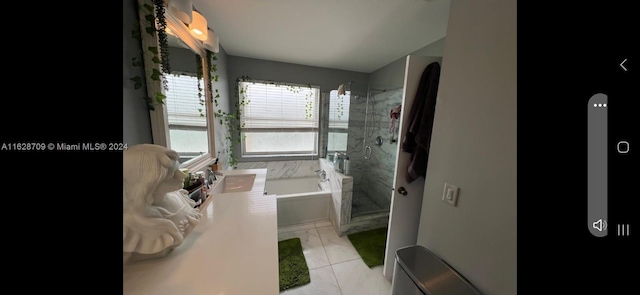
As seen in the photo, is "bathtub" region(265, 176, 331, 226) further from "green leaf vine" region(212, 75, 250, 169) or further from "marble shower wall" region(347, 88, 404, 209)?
"green leaf vine" region(212, 75, 250, 169)

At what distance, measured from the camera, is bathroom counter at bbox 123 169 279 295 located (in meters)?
0.57

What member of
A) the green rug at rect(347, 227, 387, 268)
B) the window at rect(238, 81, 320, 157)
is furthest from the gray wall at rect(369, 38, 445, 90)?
the green rug at rect(347, 227, 387, 268)

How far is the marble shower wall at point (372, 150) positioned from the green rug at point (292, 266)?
102 cm

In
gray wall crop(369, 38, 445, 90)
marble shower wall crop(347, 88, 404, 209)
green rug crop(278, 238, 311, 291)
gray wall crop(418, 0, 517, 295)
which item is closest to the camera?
gray wall crop(418, 0, 517, 295)

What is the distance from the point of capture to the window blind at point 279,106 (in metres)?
2.64

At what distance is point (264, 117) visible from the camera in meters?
2.75

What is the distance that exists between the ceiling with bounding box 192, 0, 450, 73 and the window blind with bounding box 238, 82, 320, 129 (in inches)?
18.4
